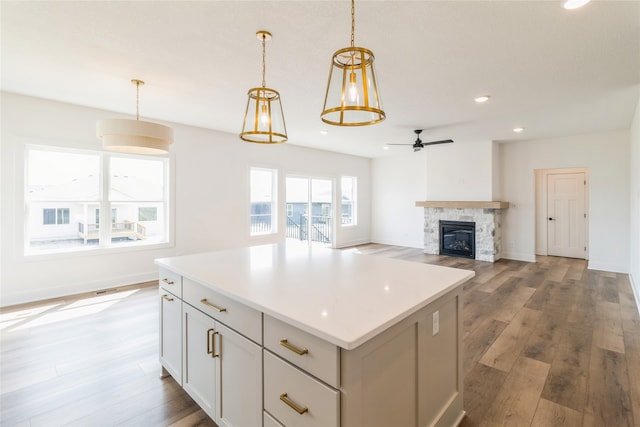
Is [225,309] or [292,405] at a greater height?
[225,309]

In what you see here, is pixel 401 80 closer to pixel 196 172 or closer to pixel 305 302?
→ pixel 305 302

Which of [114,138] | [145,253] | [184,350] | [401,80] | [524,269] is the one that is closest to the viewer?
[184,350]

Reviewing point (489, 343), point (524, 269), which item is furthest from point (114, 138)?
point (524, 269)

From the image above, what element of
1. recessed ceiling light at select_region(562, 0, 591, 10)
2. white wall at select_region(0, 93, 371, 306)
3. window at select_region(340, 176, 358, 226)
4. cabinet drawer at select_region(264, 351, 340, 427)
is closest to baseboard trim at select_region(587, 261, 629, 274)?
window at select_region(340, 176, 358, 226)

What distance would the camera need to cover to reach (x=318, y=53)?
2.67 metres

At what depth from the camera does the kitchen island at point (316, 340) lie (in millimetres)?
1110

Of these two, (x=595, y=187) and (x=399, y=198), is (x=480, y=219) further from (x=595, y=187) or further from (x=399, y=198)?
(x=399, y=198)

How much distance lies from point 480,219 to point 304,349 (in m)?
6.59

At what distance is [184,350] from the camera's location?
195cm

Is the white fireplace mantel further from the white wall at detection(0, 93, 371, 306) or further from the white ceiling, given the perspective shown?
the white wall at detection(0, 93, 371, 306)

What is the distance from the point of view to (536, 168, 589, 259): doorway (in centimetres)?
671

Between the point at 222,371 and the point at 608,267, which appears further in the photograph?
the point at 608,267

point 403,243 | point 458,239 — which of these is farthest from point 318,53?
point 403,243

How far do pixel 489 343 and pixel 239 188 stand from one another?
4843 millimetres
